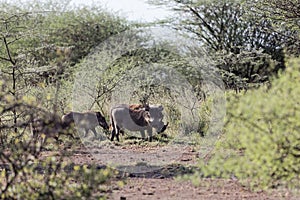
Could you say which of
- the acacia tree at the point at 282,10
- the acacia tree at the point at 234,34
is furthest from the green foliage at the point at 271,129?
the acacia tree at the point at 234,34

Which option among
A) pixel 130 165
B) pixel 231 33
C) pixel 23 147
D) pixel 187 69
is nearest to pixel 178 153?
pixel 130 165

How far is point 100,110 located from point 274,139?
9.69 meters

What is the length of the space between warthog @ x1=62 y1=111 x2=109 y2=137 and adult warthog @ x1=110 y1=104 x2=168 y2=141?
237mm

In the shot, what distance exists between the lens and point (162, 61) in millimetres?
15953

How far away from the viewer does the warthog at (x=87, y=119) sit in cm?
1152

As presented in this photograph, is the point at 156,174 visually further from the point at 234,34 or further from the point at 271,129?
the point at 234,34

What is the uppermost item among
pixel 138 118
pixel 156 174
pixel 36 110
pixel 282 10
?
pixel 282 10

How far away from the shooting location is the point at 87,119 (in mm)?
11836

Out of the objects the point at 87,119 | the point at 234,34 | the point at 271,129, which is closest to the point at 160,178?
the point at 271,129

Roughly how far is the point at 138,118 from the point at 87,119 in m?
1.06

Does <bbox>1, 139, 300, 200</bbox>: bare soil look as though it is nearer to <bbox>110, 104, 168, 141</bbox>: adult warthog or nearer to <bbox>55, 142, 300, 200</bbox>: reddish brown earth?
<bbox>55, 142, 300, 200</bbox>: reddish brown earth

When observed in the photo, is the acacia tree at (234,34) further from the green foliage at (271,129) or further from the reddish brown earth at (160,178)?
the green foliage at (271,129)

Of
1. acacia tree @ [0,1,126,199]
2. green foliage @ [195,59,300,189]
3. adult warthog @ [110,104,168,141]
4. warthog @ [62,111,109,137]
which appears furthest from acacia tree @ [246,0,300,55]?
green foliage @ [195,59,300,189]

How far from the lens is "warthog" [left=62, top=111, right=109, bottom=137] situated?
11.5 meters
